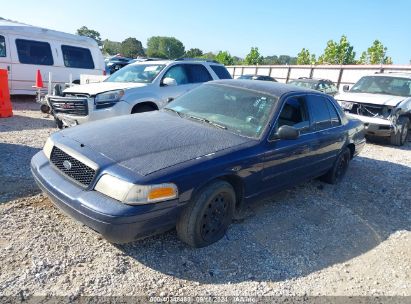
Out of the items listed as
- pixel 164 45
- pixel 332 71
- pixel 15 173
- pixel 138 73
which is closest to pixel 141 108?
pixel 138 73

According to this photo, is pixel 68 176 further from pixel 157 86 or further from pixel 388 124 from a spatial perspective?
pixel 388 124

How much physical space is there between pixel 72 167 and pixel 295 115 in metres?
2.81

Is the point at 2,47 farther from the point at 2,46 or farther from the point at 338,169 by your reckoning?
the point at 338,169

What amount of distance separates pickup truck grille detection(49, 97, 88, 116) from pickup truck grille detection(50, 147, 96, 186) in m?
3.09

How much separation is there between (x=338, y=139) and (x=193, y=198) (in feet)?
10.1

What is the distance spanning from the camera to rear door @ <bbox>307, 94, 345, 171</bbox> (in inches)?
187

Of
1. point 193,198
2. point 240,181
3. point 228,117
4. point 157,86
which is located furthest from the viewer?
point 157,86

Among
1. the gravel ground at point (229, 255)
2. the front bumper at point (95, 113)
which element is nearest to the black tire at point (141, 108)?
the front bumper at point (95, 113)

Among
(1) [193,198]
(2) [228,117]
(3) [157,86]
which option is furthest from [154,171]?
(3) [157,86]

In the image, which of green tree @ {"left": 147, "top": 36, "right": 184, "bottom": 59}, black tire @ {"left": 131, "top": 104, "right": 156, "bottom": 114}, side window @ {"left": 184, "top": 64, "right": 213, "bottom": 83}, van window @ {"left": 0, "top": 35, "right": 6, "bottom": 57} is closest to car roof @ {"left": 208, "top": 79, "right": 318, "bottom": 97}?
black tire @ {"left": 131, "top": 104, "right": 156, "bottom": 114}

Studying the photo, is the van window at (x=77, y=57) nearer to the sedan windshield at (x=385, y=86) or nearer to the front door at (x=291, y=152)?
the sedan windshield at (x=385, y=86)

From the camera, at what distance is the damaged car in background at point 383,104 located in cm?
870

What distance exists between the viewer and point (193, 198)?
3115 millimetres

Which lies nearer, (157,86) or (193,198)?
(193,198)
